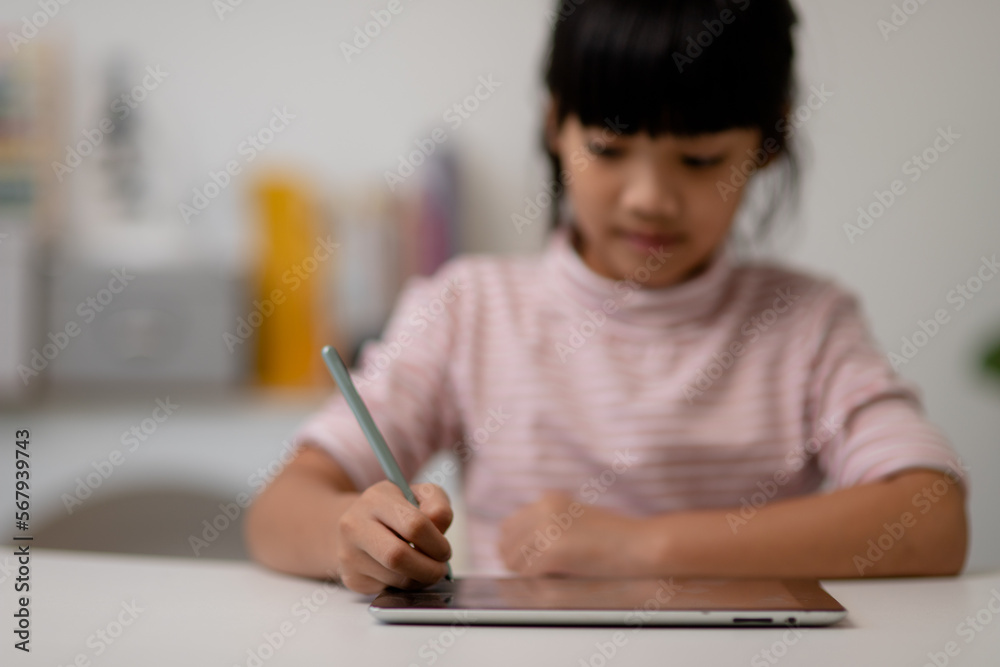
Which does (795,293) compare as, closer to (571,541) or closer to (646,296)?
(646,296)

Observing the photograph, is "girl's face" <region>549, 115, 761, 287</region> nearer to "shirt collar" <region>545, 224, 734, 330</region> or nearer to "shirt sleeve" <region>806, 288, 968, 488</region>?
"shirt collar" <region>545, 224, 734, 330</region>

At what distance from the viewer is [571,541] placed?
593 mm

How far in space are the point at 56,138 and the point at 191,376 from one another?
0.50 meters

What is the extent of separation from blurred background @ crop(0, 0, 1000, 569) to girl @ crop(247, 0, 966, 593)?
0.60 m

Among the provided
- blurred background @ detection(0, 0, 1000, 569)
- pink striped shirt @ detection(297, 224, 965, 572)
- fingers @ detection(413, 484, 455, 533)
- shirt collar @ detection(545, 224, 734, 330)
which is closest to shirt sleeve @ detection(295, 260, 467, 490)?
pink striped shirt @ detection(297, 224, 965, 572)

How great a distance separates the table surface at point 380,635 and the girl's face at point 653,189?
1.09 ft

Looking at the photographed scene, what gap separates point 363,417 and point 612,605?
168mm

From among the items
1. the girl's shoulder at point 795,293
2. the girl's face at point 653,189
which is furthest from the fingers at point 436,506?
the girl's shoulder at point 795,293

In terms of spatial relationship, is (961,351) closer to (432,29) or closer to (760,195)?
(760,195)

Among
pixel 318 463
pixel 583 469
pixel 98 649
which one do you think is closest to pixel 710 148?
pixel 583 469

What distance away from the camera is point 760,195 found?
4.98ft

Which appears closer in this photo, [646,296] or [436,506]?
[436,506]

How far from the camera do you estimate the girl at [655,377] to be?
0.63 m

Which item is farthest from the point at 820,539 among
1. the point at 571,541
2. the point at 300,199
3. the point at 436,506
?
the point at 300,199
